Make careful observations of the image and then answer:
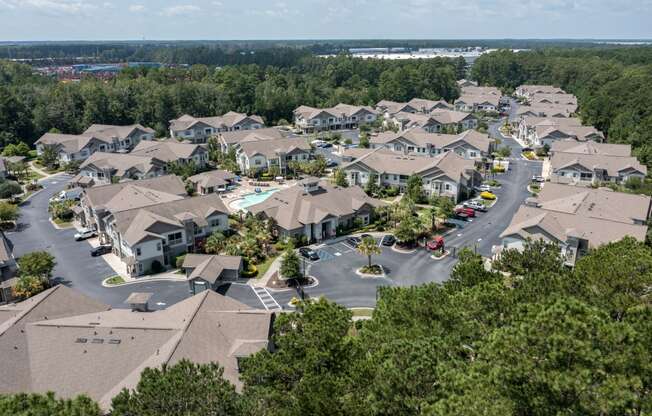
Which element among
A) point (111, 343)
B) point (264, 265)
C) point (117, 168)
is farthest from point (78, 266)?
point (117, 168)

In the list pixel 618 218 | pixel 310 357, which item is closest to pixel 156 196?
pixel 310 357

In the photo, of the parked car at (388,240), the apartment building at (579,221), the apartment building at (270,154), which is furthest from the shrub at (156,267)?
the apartment building at (270,154)

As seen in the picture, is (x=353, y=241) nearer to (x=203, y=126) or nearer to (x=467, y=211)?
(x=467, y=211)

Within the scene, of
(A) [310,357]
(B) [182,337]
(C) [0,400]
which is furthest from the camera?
(B) [182,337]

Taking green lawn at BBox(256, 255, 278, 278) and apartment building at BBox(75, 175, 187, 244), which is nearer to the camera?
green lawn at BBox(256, 255, 278, 278)

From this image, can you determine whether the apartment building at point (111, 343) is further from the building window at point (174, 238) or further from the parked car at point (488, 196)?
the parked car at point (488, 196)

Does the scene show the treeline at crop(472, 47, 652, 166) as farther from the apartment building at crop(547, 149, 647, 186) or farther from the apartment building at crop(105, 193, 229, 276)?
the apartment building at crop(105, 193, 229, 276)

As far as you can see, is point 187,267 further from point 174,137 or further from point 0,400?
point 174,137

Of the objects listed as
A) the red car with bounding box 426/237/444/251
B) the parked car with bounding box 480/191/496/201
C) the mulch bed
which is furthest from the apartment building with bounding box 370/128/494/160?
the mulch bed
